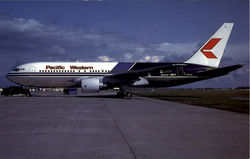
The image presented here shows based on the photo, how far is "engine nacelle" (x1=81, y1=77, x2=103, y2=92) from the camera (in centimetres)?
2400

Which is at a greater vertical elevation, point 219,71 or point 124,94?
point 219,71

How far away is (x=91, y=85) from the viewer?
24016 mm

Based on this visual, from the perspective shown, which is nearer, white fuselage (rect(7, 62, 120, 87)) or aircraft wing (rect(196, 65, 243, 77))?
aircraft wing (rect(196, 65, 243, 77))

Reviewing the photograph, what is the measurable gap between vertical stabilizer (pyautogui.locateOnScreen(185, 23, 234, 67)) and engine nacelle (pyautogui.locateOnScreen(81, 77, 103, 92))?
11.4m

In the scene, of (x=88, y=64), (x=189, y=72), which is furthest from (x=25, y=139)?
(x=189, y=72)

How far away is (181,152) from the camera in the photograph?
4.83 meters

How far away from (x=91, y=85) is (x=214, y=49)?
14.9 meters

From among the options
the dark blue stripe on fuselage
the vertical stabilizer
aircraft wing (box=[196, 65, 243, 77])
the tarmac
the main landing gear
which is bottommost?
the tarmac

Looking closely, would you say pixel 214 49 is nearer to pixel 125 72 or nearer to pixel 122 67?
pixel 122 67

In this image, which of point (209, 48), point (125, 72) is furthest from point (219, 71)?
point (125, 72)

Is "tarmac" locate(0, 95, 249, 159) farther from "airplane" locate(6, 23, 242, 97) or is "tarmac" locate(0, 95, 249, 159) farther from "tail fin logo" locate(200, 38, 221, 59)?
"tail fin logo" locate(200, 38, 221, 59)

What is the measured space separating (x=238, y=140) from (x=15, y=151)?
5.09 meters

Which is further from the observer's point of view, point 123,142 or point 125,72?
point 125,72

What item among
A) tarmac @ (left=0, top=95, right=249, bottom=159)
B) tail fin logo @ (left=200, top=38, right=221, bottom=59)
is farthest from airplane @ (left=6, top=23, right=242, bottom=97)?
tarmac @ (left=0, top=95, right=249, bottom=159)
